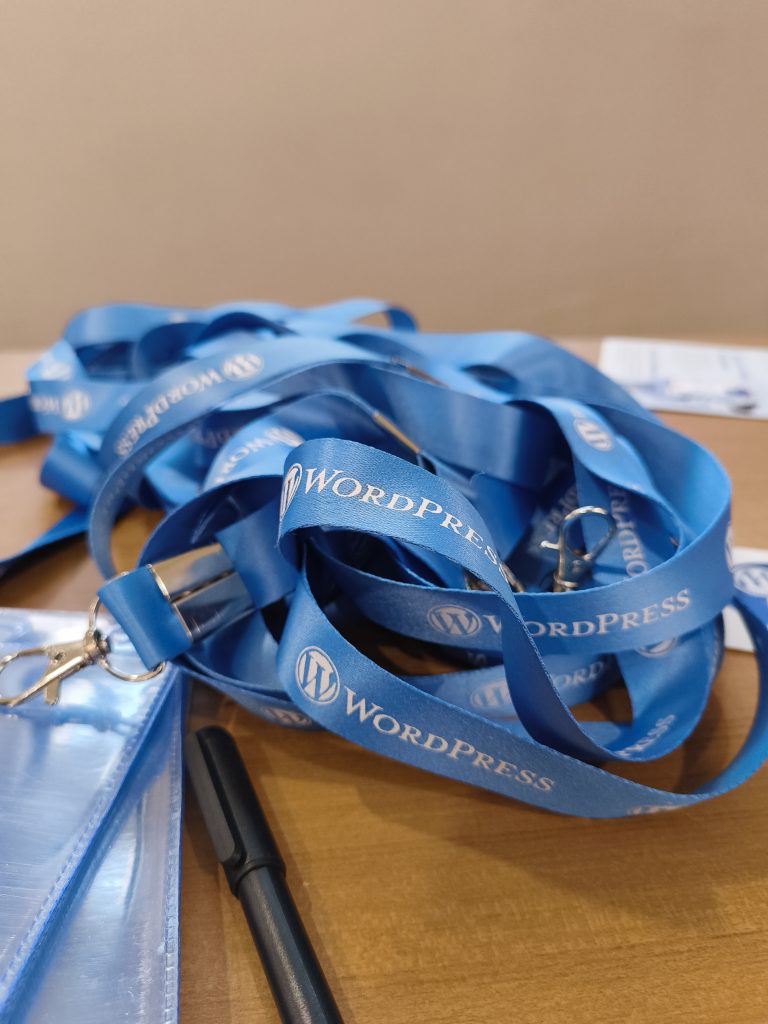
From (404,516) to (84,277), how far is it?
1.43 m

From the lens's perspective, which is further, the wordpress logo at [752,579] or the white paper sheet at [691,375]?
the white paper sheet at [691,375]

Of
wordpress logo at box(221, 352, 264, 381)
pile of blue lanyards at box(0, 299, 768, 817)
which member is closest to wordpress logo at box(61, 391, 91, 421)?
pile of blue lanyards at box(0, 299, 768, 817)

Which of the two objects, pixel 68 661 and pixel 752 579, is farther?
pixel 752 579

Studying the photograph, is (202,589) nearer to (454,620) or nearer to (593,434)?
(454,620)

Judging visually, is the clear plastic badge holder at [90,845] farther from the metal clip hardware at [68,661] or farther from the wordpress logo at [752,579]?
the wordpress logo at [752,579]

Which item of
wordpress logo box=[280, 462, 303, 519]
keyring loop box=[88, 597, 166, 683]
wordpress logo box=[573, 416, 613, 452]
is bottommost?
keyring loop box=[88, 597, 166, 683]

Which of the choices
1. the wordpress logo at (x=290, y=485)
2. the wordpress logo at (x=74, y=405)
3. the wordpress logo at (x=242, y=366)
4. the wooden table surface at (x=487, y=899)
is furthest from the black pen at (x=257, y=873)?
the wordpress logo at (x=74, y=405)

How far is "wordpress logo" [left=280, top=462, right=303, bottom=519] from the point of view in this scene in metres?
0.38

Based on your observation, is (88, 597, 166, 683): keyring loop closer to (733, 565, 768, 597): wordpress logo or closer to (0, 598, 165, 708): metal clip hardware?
(0, 598, 165, 708): metal clip hardware

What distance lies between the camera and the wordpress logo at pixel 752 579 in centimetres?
49

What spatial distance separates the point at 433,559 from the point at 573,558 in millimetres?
80

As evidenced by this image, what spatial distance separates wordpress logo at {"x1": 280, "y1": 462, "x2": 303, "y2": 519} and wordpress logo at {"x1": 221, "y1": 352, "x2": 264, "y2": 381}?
149mm

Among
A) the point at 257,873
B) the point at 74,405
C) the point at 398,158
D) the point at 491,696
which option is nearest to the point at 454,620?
the point at 491,696

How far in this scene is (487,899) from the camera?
1.07 feet
